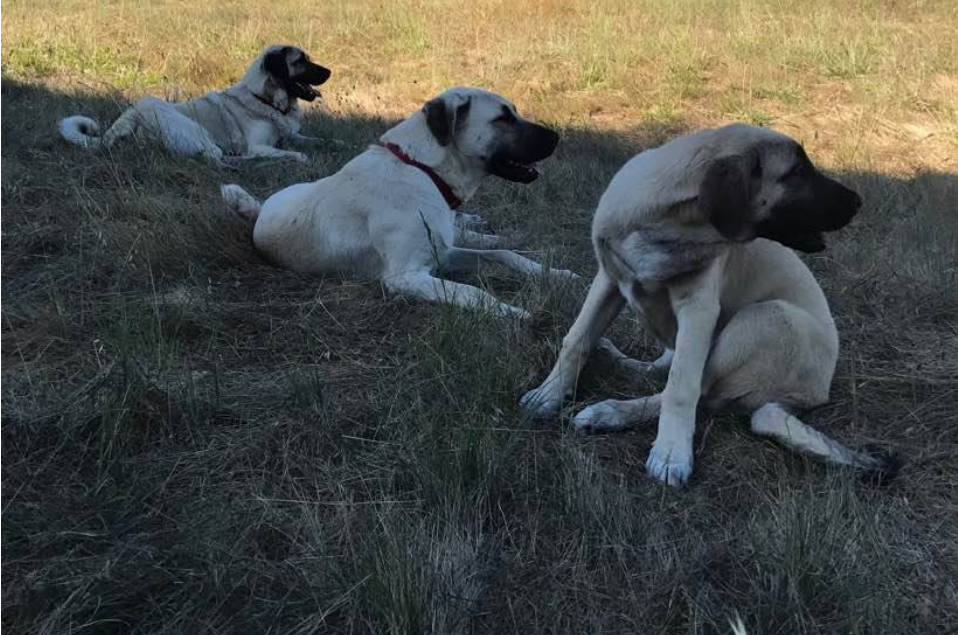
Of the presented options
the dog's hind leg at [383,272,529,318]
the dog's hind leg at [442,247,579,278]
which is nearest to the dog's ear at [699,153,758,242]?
the dog's hind leg at [383,272,529,318]

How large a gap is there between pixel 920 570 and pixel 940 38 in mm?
9829

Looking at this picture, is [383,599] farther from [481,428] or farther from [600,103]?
[600,103]

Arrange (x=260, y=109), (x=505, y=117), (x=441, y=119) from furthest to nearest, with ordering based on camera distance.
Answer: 1. (x=260, y=109)
2. (x=505, y=117)
3. (x=441, y=119)

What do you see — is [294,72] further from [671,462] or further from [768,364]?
[671,462]

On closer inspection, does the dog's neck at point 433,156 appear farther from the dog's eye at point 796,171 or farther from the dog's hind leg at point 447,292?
the dog's eye at point 796,171

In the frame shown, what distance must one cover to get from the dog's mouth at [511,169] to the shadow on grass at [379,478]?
1.02 meters

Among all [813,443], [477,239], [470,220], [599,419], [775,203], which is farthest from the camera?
[470,220]

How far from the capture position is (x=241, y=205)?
14.6 ft

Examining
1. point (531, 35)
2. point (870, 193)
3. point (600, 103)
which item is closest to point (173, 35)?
point (531, 35)

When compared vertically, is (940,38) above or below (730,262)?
below

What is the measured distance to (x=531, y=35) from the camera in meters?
10.2

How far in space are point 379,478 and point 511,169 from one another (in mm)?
2517

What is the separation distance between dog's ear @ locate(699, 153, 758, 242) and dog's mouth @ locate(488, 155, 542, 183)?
1924mm

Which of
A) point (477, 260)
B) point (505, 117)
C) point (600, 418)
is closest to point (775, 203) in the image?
point (600, 418)
